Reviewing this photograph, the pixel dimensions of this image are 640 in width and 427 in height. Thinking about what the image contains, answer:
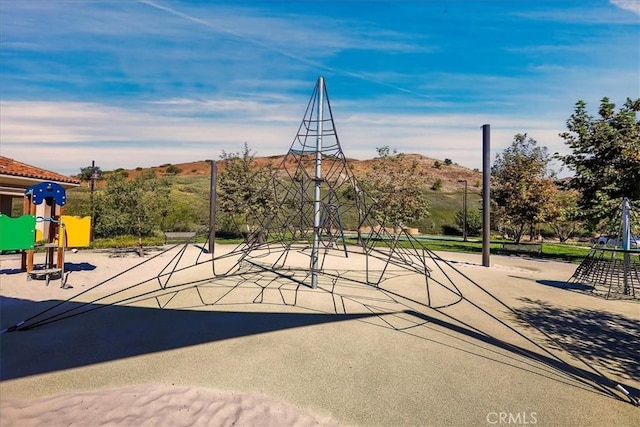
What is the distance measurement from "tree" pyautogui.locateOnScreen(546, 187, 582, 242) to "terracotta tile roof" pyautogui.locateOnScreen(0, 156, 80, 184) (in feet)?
63.4

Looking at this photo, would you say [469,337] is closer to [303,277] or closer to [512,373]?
[512,373]

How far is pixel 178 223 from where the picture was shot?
2506 cm

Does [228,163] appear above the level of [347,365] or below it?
above

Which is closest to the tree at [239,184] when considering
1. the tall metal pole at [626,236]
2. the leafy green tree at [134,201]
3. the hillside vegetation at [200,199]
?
Result: the hillside vegetation at [200,199]

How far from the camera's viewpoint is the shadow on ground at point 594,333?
4.88m

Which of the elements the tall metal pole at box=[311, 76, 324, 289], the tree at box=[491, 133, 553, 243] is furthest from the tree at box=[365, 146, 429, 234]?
the tall metal pole at box=[311, 76, 324, 289]

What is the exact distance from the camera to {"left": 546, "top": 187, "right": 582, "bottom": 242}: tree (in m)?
14.5

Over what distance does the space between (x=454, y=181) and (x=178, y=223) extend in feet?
194

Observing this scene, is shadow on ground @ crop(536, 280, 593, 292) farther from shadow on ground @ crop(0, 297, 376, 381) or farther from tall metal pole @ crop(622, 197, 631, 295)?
shadow on ground @ crop(0, 297, 376, 381)

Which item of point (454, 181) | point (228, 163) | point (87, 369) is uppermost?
point (454, 181)

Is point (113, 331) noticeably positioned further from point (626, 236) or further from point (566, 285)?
point (626, 236)

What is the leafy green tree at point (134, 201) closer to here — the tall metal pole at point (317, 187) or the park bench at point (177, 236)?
the park bench at point (177, 236)

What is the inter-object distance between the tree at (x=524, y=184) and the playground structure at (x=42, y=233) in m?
17.1

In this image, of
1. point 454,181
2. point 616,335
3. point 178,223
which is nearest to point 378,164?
point 178,223
